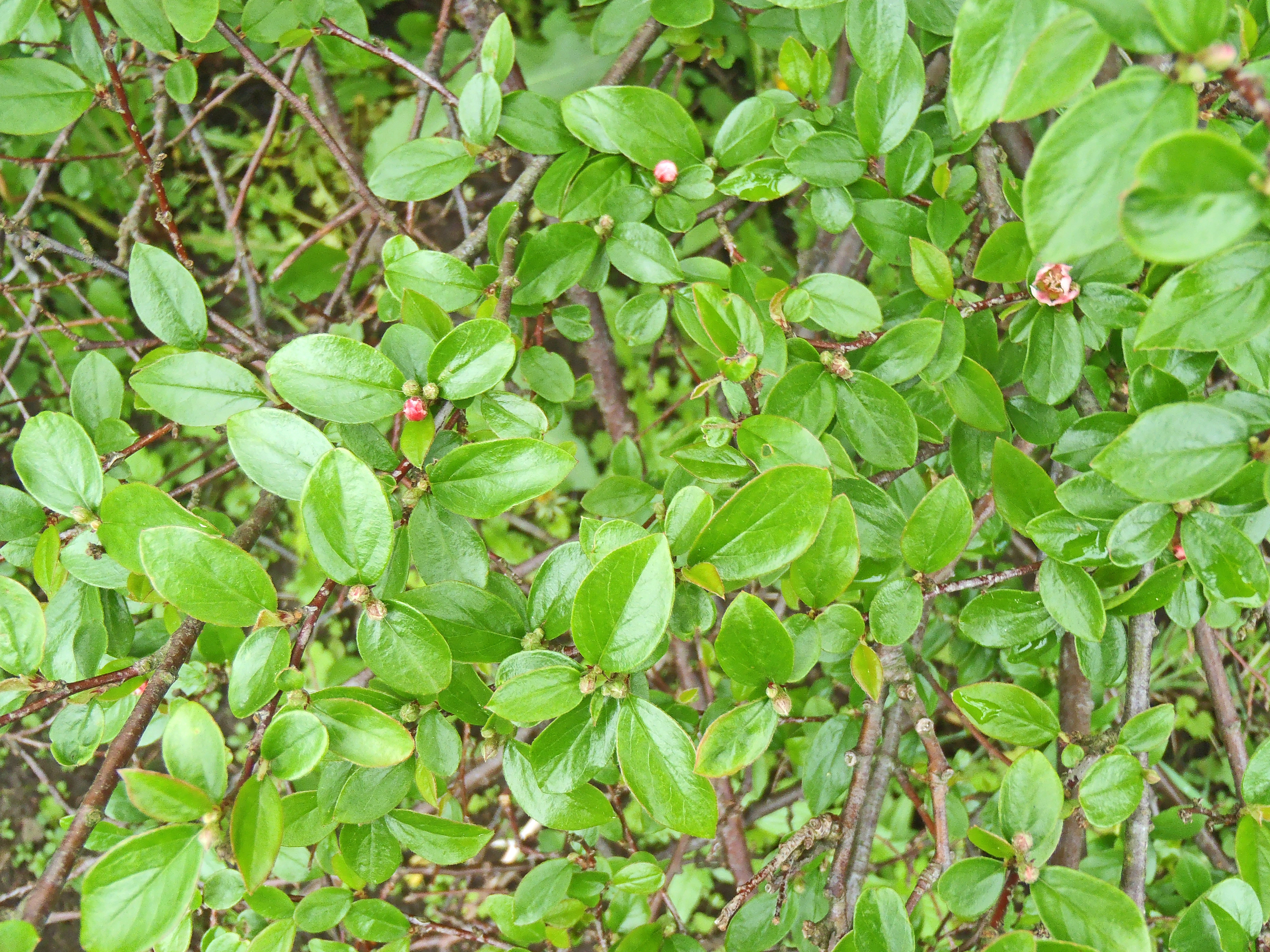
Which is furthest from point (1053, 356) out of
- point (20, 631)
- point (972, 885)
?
point (20, 631)

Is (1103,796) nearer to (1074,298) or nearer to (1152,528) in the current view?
(1152,528)

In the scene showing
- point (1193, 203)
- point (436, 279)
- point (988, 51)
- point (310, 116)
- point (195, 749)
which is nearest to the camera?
point (1193, 203)

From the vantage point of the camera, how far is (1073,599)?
0.81 meters

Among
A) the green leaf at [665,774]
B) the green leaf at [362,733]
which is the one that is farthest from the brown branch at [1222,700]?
the green leaf at [362,733]

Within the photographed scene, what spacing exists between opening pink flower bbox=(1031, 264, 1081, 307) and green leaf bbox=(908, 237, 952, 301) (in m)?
0.09

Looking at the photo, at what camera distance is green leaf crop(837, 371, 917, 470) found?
855mm

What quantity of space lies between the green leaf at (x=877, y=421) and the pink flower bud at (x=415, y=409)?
44 cm

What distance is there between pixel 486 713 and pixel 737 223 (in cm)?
154

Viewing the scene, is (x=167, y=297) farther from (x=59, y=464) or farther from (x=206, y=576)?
(x=206, y=576)

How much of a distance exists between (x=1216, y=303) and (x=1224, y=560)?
0.83 ft

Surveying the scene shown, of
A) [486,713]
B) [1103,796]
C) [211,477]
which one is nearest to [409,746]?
[486,713]

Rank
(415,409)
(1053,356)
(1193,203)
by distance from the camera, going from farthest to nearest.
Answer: (1053,356)
(415,409)
(1193,203)

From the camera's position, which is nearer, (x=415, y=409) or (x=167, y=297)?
(x=415, y=409)

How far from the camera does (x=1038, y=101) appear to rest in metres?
0.51
